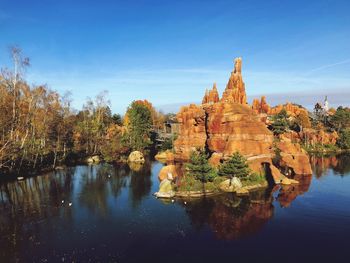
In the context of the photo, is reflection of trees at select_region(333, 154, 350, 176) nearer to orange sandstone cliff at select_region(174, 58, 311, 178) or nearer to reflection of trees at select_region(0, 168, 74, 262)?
orange sandstone cliff at select_region(174, 58, 311, 178)

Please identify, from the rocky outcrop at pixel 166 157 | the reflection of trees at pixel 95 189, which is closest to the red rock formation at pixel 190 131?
the rocky outcrop at pixel 166 157

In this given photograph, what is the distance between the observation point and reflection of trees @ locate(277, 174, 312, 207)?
44.5 meters

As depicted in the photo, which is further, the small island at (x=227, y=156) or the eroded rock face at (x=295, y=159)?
the eroded rock face at (x=295, y=159)

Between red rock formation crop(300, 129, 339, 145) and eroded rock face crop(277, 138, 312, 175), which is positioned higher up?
red rock formation crop(300, 129, 339, 145)

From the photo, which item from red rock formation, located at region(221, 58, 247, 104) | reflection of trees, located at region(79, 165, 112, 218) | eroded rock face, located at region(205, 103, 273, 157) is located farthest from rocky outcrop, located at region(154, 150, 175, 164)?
red rock formation, located at region(221, 58, 247, 104)

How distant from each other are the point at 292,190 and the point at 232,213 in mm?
16488

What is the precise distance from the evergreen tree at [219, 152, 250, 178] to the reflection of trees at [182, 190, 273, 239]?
14.1ft

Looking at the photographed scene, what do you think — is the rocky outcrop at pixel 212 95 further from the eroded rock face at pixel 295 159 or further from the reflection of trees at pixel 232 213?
the reflection of trees at pixel 232 213

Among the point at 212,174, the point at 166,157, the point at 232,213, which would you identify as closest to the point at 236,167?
the point at 212,174

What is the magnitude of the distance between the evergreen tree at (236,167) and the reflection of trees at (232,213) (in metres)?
4.31

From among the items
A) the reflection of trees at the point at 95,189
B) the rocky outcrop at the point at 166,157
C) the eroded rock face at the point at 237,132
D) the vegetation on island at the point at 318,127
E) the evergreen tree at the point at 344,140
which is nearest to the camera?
the reflection of trees at the point at 95,189

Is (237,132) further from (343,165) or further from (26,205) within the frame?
(343,165)

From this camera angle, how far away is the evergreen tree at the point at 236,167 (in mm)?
49281

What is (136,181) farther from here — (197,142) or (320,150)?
(320,150)
